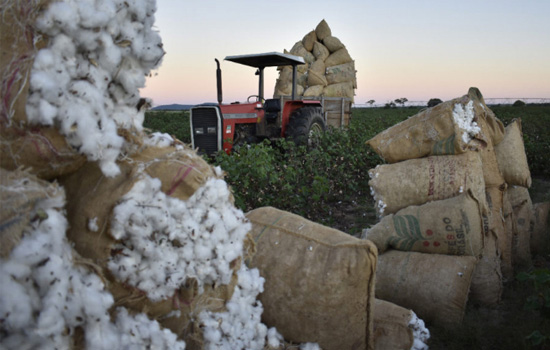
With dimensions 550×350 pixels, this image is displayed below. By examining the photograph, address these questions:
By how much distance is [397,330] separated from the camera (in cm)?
227

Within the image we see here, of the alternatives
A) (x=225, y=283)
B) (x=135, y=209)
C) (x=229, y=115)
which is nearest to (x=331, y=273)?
(x=225, y=283)

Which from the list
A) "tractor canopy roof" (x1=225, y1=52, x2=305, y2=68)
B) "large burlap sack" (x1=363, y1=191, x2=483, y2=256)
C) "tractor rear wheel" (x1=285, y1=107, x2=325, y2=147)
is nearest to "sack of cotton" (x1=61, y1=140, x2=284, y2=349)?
"large burlap sack" (x1=363, y1=191, x2=483, y2=256)

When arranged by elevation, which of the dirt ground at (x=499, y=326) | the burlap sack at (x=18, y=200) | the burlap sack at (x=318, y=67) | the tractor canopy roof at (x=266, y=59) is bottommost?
the dirt ground at (x=499, y=326)

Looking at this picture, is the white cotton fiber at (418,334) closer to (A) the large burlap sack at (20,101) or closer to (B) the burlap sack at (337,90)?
(A) the large burlap sack at (20,101)

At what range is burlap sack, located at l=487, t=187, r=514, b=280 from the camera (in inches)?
137

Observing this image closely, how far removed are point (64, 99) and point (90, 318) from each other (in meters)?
0.69

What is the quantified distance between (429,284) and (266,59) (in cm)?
661

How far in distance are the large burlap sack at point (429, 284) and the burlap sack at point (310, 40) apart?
16.8 m

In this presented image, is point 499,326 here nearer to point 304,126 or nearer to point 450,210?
point 450,210

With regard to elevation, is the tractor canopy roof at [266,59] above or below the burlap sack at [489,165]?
above

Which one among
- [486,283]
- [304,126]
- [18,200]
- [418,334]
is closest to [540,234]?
[486,283]

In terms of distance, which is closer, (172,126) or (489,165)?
(489,165)

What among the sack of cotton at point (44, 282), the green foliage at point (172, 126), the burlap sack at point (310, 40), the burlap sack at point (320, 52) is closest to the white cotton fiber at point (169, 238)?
the sack of cotton at point (44, 282)

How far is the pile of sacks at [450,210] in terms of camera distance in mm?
2883
